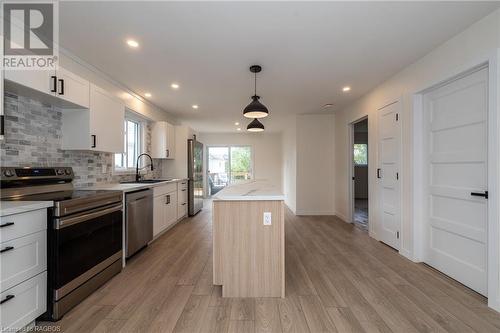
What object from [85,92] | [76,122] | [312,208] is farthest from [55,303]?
[312,208]

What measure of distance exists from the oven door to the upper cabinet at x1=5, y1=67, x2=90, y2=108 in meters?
1.17

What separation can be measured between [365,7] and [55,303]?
346 cm

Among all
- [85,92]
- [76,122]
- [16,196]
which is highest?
[85,92]

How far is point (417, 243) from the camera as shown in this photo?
285 cm

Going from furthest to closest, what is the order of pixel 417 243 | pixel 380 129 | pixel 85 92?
pixel 380 129
pixel 417 243
pixel 85 92

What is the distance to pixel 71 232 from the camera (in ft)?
6.15

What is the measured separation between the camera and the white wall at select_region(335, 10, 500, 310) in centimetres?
204

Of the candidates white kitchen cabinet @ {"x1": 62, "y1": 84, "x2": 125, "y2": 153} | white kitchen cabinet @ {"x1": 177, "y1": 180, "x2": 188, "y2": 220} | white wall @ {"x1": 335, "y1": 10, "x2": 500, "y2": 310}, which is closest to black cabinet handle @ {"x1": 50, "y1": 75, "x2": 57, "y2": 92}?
white kitchen cabinet @ {"x1": 62, "y1": 84, "x2": 125, "y2": 153}

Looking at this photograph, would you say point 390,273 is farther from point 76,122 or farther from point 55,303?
point 76,122

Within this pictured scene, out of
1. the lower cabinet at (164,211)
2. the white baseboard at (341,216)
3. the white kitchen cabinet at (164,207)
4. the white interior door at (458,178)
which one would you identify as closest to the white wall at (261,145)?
the white baseboard at (341,216)

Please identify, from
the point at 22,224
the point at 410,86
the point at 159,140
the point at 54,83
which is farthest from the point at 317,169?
the point at 22,224

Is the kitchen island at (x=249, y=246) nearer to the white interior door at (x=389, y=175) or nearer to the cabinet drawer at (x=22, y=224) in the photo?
the cabinet drawer at (x=22, y=224)

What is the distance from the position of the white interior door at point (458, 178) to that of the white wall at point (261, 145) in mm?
6076

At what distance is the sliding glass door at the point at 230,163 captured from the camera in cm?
879
